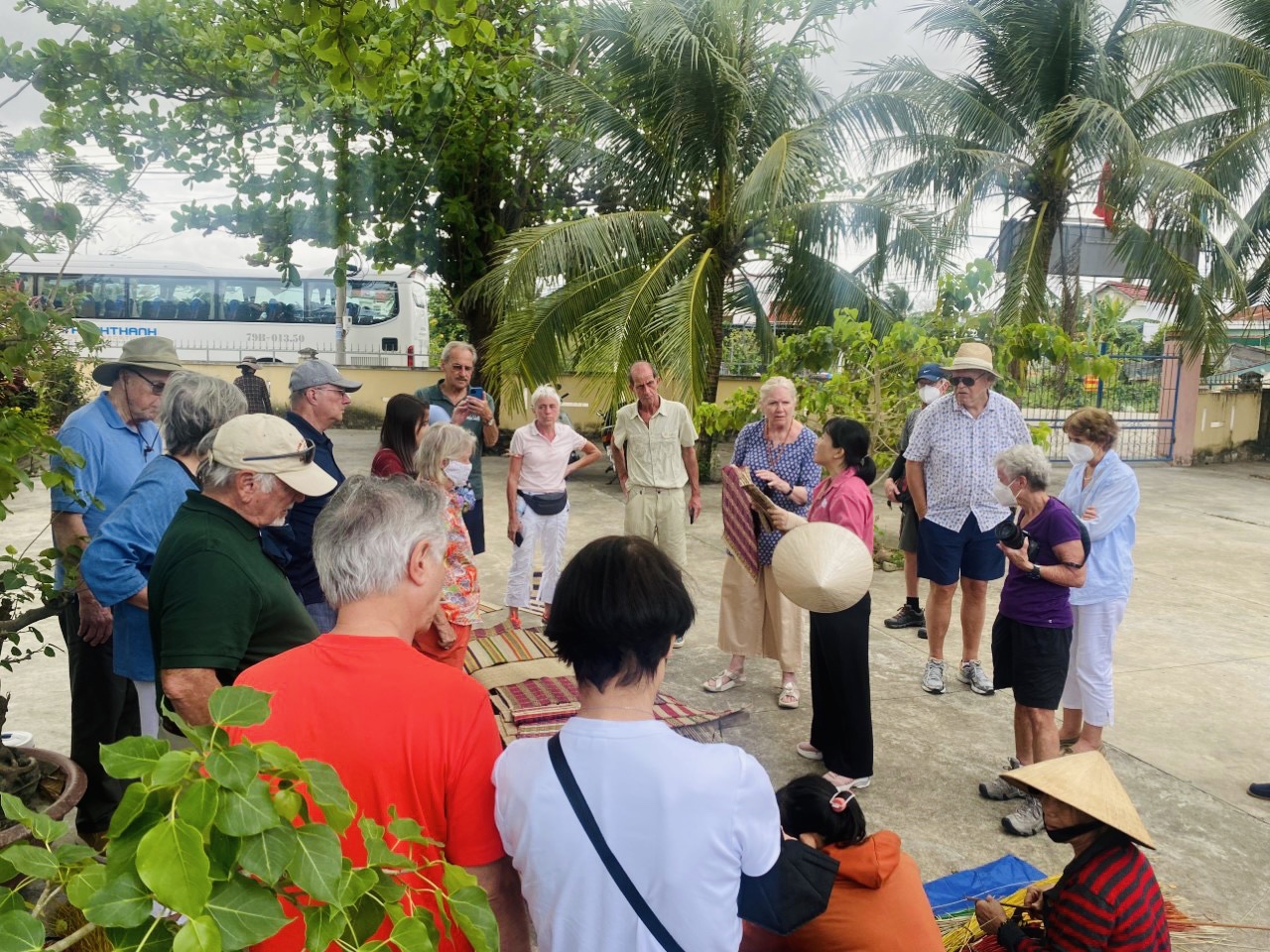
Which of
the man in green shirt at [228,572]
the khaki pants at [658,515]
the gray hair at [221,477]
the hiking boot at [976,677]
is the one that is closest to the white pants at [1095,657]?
the hiking boot at [976,677]

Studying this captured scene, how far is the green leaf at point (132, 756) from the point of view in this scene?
2.86ft

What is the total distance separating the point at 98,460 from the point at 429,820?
8.32ft

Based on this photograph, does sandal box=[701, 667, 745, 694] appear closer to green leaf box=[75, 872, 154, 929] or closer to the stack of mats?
the stack of mats

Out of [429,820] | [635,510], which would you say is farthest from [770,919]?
[635,510]

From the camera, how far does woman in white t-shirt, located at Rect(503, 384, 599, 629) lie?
603cm

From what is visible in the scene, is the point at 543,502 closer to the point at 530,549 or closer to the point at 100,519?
the point at 530,549

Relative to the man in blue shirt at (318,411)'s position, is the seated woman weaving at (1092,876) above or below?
below

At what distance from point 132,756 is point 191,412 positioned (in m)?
2.13

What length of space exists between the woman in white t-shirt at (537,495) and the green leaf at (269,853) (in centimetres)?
509

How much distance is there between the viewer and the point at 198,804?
2.83 feet

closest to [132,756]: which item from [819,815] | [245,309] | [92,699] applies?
[819,815]

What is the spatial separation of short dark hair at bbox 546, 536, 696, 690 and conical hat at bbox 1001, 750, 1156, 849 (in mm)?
1231

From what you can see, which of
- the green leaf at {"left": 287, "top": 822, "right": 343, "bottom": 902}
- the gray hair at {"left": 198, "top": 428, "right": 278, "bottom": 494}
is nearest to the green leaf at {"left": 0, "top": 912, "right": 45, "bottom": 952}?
the green leaf at {"left": 287, "top": 822, "right": 343, "bottom": 902}

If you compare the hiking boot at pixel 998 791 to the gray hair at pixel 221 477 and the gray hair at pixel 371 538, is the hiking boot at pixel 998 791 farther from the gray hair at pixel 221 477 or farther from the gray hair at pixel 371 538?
the gray hair at pixel 221 477
